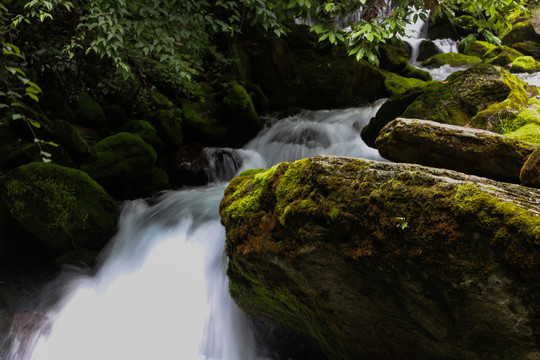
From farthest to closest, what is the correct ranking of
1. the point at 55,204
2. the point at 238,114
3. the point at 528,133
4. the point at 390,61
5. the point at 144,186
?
the point at 390,61 < the point at 238,114 < the point at 144,186 < the point at 55,204 < the point at 528,133

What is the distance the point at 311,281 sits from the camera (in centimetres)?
224

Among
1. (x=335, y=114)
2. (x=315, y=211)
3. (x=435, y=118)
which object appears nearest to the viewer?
(x=315, y=211)

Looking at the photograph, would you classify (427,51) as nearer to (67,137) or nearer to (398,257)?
(67,137)

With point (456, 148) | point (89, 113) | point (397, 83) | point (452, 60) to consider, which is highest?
point (89, 113)

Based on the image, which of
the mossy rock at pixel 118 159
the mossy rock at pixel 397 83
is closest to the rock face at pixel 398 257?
the mossy rock at pixel 118 159

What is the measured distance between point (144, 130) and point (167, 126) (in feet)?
1.89

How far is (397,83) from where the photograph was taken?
10.1 meters

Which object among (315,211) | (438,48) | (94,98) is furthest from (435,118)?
(438,48)

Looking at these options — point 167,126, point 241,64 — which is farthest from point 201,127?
point 241,64

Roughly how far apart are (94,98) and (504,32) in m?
17.9

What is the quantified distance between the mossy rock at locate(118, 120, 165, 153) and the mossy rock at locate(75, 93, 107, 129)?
42 cm

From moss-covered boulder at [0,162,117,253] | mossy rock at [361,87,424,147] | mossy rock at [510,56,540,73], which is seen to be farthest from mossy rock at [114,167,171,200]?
mossy rock at [510,56,540,73]

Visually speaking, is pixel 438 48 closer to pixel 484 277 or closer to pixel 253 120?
pixel 253 120

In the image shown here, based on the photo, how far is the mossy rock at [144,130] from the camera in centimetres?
666
